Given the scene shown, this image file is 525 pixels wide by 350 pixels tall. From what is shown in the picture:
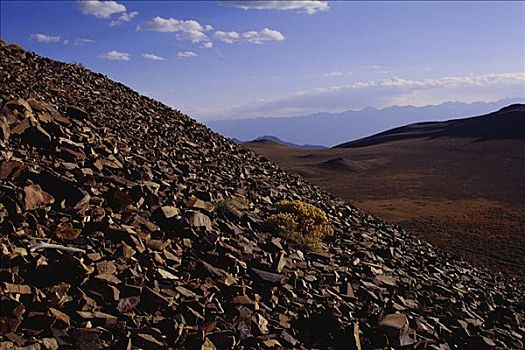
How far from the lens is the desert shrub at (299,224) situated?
10875 millimetres

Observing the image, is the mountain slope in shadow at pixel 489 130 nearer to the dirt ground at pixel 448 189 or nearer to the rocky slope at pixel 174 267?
the dirt ground at pixel 448 189

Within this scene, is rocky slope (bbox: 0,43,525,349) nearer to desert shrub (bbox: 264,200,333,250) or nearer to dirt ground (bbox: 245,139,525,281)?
desert shrub (bbox: 264,200,333,250)

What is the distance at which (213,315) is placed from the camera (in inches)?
276

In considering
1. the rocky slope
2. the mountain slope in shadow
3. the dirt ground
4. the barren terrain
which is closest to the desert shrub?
the rocky slope

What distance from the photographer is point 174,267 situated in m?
7.85

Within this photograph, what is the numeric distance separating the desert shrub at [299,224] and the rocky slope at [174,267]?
341mm

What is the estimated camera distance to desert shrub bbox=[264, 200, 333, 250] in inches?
428

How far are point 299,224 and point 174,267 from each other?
14.1 feet

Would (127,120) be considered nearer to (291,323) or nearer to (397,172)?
(291,323)

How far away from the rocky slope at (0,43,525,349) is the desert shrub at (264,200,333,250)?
34 cm

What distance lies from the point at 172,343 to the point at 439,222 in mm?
25327

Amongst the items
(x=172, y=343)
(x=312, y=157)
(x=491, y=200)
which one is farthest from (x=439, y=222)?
(x=312, y=157)

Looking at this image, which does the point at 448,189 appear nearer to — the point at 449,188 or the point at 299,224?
the point at 449,188

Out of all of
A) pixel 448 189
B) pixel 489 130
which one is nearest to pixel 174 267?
pixel 448 189
